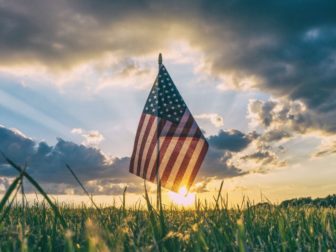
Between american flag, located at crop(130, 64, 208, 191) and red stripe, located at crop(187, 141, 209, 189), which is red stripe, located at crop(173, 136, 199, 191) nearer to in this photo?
american flag, located at crop(130, 64, 208, 191)

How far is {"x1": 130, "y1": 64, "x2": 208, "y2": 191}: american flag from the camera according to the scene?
12.5 m

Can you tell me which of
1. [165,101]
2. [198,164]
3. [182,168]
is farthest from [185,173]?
[165,101]

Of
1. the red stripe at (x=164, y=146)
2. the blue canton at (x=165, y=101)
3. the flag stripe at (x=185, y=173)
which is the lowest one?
the flag stripe at (x=185, y=173)

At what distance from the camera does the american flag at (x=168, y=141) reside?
1254cm

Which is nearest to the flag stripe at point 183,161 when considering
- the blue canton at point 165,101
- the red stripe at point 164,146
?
the red stripe at point 164,146

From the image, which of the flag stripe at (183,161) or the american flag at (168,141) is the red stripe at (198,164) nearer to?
the american flag at (168,141)

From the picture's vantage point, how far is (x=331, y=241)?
8.95 ft

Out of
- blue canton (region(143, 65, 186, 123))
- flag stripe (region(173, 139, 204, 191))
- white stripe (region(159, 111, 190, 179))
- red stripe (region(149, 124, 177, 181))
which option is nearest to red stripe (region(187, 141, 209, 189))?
flag stripe (region(173, 139, 204, 191))

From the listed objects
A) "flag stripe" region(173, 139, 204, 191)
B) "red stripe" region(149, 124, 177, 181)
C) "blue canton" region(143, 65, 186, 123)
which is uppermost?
"blue canton" region(143, 65, 186, 123)

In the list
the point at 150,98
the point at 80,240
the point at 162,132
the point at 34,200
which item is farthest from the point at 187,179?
the point at 80,240

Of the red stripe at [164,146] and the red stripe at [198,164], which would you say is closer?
the red stripe at [198,164]

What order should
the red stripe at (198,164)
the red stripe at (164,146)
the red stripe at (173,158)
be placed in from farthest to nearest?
the red stripe at (164,146) → the red stripe at (198,164) → the red stripe at (173,158)

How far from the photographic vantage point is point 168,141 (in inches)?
514

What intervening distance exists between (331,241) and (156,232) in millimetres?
1159
